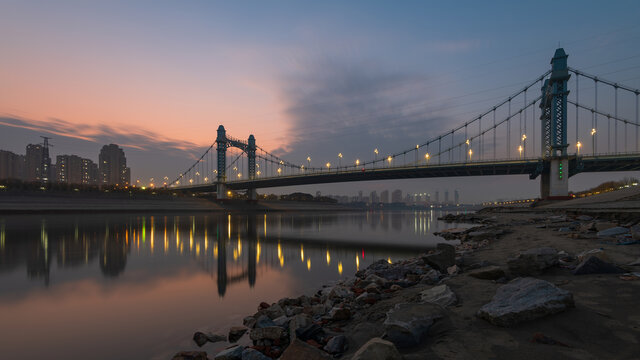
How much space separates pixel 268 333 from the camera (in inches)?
226

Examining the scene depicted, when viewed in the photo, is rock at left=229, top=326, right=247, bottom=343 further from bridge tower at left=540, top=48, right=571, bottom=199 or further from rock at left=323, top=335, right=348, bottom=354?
Answer: bridge tower at left=540, top=48, right=571, bottom=199

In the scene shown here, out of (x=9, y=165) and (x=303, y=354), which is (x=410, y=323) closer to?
Answer: (x=303, y=354)

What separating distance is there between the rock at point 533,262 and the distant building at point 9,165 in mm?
247285

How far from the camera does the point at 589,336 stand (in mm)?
3684

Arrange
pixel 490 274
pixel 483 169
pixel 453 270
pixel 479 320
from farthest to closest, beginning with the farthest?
1. pixel 483 169
2. pixel 453 270
3. pixel 490 274
4. pixel 479 320

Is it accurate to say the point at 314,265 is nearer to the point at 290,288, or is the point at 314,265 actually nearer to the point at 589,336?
the point at 290,288

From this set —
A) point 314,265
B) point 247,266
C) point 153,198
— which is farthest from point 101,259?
point 153,198

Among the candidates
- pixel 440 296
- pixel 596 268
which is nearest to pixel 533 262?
pixel 596 268

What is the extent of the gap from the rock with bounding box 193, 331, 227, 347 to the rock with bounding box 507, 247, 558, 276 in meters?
6.60

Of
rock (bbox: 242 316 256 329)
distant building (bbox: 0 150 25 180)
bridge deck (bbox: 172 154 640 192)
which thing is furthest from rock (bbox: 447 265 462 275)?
distant building (bbox: 0 150 25 180)

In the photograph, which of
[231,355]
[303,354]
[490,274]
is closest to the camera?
[303,354]

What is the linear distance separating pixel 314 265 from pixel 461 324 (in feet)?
36.0

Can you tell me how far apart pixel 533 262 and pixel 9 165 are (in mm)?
263699

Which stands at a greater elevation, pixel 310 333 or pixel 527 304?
pixel 527 304
